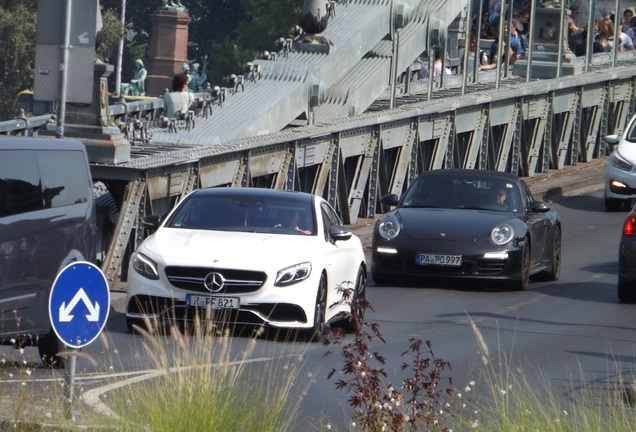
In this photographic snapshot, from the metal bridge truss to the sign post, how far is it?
28.9 ft

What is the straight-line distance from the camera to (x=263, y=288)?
13914mm

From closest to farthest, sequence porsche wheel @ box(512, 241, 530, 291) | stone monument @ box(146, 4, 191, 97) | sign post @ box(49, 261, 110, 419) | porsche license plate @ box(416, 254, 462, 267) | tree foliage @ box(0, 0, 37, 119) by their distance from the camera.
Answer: sign post @ box(49, 261, 110, 419) < porsche license plate @ box(416, 254, 462, 267) < porsche wheel @ box(512, 241, 530, 291) < tree foliage @ box(0, 0, 37, 119) < stone monument @ box(146, 4, 191, 97)

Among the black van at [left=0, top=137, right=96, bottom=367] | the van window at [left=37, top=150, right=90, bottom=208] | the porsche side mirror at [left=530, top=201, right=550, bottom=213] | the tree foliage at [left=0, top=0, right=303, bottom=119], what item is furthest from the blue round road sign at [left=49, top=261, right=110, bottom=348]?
the tree foliage at [left=0, top=0, right=303, bottom=119]

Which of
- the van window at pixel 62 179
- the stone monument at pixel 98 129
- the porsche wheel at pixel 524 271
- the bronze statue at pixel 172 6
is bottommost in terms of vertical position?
the bronze statue at pixel 172 6

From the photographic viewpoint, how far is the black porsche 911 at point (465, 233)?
18.3 metres

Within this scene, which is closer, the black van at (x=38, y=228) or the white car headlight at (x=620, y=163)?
the black van at (x=38, y=228)

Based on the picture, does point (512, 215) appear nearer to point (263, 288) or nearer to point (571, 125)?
point (263, 288)

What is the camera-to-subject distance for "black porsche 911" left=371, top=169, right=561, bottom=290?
18312 mm

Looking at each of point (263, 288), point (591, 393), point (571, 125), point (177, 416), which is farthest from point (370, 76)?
point (177, 416)

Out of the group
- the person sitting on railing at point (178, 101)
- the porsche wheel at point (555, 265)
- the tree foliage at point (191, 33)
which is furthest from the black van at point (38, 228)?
the tree foliage at point (191, 33)

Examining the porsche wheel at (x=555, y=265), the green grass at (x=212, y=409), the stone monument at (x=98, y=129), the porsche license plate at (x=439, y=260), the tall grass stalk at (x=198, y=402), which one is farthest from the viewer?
the porsche wheel at (x=555, y=265)

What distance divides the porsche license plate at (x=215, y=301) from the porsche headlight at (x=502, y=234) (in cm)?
517

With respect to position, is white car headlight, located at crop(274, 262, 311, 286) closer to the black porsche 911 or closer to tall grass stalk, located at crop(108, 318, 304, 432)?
the black porsche 911

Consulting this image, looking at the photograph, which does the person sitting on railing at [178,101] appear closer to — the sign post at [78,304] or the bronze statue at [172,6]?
the sign post at [78,304]
